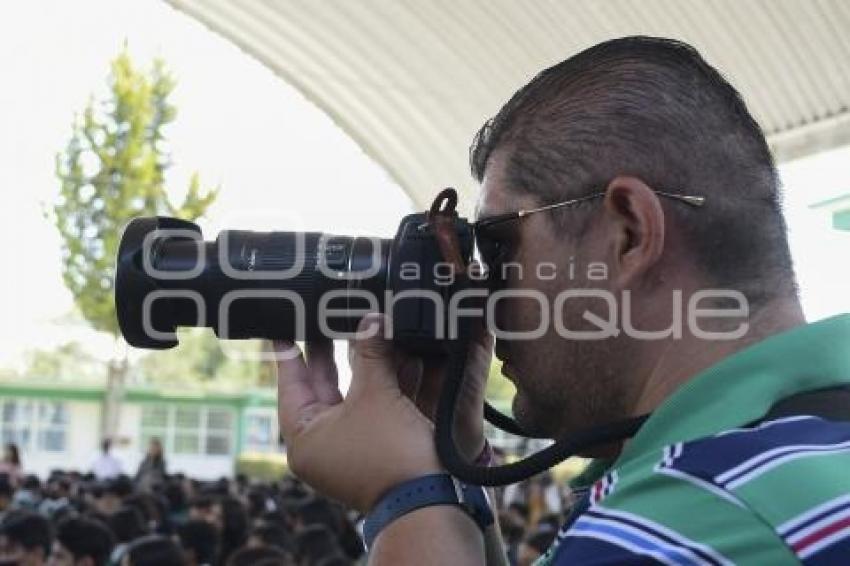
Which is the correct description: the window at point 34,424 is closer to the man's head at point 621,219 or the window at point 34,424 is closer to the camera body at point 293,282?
the camera body at point 293,282

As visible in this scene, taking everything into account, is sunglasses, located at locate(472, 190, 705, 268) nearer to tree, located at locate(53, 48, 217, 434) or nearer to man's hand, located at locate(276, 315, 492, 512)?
man's hand, located at locate(276, 315, 492, 512)

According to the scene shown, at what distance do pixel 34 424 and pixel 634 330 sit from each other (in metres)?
30.1

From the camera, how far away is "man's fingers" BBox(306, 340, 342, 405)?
4.55 ft

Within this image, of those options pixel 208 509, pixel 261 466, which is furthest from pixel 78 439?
pixel 208 509

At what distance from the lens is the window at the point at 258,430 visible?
Result: 101 ft

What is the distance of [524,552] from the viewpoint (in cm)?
555

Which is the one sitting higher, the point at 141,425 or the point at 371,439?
the point at 371,439

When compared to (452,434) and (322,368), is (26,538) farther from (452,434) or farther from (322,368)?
(452,434)

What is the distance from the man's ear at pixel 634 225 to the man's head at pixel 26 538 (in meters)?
4.99

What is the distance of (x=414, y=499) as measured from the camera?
1.19m

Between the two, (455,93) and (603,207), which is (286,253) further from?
(455,93)

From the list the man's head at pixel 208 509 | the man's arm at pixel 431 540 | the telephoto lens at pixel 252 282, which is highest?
the telephoto lens at pixel 252 282

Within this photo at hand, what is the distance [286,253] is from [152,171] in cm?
2393

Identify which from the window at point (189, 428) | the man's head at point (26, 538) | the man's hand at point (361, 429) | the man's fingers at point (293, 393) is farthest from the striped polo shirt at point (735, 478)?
the window at point (189, 428)
